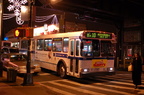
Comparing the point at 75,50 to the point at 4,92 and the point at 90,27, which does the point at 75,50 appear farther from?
the point at 90,27

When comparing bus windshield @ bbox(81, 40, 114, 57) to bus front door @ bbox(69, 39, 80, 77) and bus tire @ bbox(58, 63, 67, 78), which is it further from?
bus tire @ bbox(58, 63, 67, 78)

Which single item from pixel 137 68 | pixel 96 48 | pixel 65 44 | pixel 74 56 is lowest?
pixel 137 68

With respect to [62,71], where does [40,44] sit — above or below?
above

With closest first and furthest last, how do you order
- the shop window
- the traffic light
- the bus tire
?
the traffic light → the bus tire → the shop window

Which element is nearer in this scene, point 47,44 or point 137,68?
point 137,68

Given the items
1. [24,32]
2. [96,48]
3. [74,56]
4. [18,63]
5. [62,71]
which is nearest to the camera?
[24,32]

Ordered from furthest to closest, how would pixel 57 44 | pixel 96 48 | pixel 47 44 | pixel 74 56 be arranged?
1. pixel 47 44
2. pixel 57 44
3. pixel 74 56
4. pixel 96 48

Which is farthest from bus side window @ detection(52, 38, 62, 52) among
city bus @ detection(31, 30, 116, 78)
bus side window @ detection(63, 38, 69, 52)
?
bus side window @ detection(63, 38, 69, 52)

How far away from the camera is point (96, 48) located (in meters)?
11.7

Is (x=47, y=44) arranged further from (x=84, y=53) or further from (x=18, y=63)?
(x=84, y=53)

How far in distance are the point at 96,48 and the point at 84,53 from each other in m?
Answer: 0.86

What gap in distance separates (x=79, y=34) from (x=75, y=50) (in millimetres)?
1055

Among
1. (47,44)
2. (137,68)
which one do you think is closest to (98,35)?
(137,68)

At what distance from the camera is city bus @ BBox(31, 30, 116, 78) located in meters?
11.3
